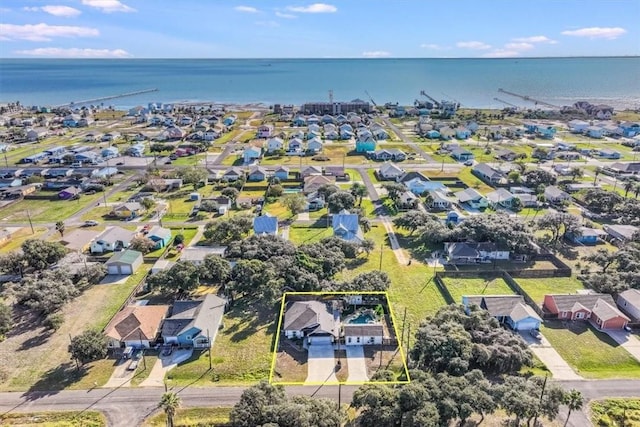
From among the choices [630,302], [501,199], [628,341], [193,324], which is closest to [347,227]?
[193,324]

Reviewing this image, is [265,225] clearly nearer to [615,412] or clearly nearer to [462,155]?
[615,412]

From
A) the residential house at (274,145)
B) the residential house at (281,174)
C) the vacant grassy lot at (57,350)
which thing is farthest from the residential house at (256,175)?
the vacant grassy lot at (57,350)

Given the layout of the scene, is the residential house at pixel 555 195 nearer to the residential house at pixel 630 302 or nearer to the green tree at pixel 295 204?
the residential house at pixel 630 302

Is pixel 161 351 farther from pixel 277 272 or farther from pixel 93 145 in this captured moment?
pixel 93 145

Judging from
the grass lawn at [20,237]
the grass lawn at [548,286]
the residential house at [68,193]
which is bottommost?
the grass lawn at [548,286]

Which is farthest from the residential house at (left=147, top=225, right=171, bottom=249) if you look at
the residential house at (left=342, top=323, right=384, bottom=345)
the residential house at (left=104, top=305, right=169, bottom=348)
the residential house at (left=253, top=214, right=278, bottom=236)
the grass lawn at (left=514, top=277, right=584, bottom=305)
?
the grass lawn at (left=514, top=277, right=584, bottom=305)

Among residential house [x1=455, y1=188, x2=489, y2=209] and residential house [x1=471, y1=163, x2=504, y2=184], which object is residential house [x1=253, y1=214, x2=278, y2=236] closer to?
residential house [x1=455, y1=188, x2=489, y2=209]

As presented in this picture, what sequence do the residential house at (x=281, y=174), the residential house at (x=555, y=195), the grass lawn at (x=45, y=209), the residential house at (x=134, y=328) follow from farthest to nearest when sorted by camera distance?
the residential house at (x=281, y=174)
the residential house at (x=555, y=195)
the grass lawn at (x=45, y=209)
the residential house at (x=134, y=328)

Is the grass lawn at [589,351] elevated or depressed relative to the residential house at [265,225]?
depressed

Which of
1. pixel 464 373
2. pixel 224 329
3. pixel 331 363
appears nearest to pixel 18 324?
pixel 224 329
